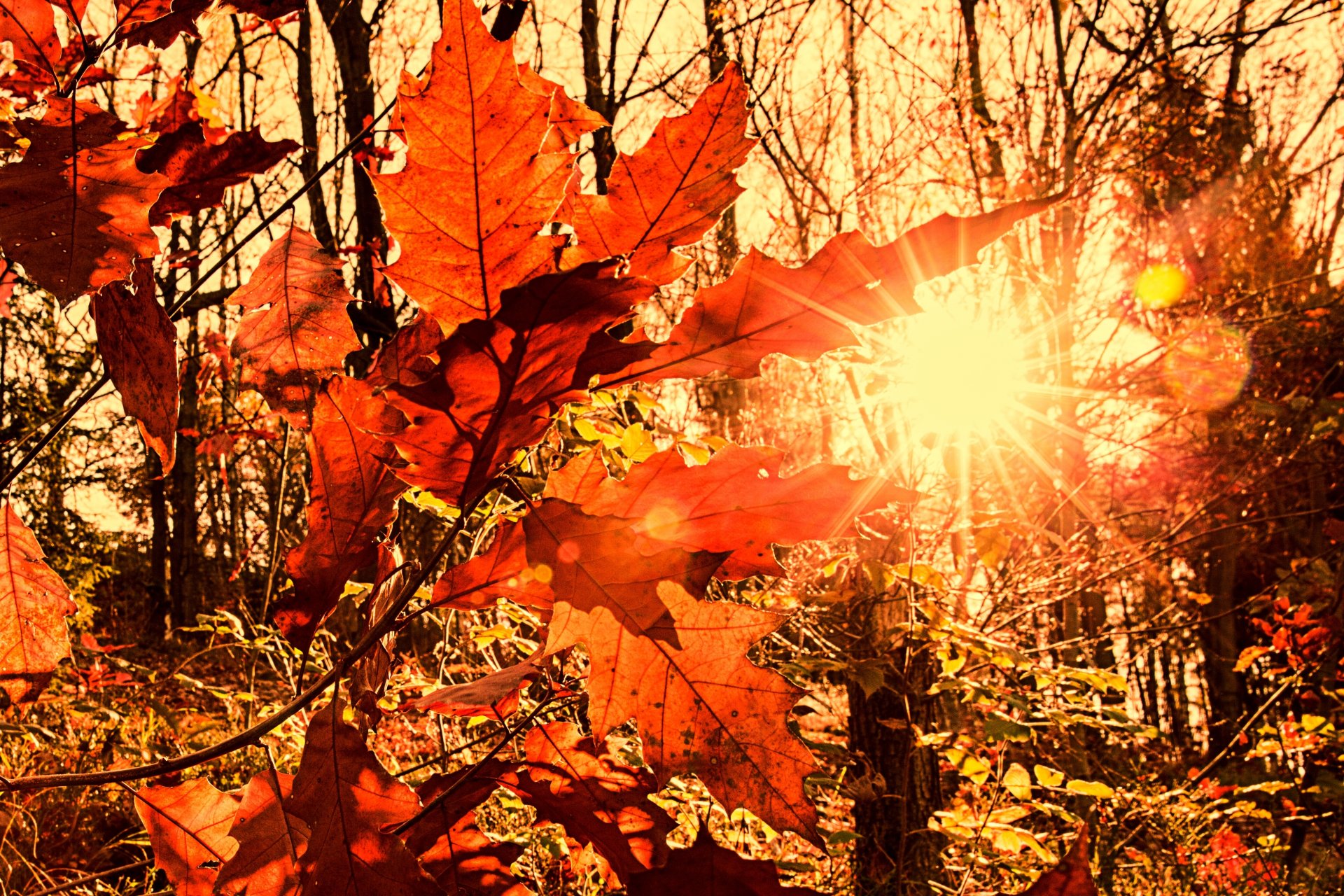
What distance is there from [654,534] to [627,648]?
58 millimetres

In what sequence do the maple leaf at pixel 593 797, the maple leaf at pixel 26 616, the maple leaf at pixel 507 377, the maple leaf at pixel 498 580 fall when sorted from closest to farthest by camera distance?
the maple leaf at pixel 507 377 → the maple leaf at pixel 498 580 → the maple leaf at pixel 593 797 → the maple leaf at pixel 26 616

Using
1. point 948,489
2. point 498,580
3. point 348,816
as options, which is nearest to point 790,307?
point 498,580

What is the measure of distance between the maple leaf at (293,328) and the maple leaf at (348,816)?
23 cm

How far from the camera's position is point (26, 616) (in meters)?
0.73

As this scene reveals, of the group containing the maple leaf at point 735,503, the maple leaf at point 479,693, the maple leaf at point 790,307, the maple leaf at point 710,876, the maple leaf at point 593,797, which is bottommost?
the maple leaf at point 710,876

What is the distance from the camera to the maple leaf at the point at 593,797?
550 millimetres

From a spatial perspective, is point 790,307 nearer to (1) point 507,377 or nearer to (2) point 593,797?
(1) point 507,377

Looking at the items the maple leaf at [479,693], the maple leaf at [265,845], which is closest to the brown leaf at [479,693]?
the maple leaf at [479,693]

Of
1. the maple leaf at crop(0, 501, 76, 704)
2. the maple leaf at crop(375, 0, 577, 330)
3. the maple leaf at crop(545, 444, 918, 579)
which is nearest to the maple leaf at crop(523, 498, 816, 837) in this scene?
the maple leaf at crop(545, 444, 918, 579)

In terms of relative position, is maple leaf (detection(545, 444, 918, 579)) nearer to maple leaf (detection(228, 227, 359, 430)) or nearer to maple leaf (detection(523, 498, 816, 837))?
maple leaf (detection(523, 498, 816, 837))

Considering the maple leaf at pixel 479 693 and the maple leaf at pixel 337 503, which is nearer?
the maple leaf at pixel 337 503

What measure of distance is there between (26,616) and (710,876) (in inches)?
28.0

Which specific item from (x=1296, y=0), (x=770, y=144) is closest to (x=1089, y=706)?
(x=770, y=144)

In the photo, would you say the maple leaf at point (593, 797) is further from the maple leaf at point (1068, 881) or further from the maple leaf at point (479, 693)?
the maple leaf at point (1068, 881)
